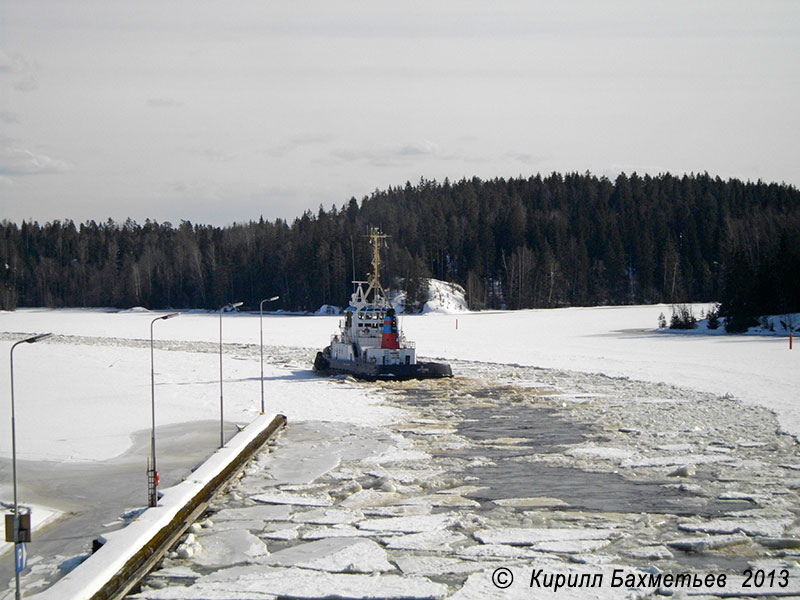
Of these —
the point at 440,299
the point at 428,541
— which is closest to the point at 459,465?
the point at 428,541

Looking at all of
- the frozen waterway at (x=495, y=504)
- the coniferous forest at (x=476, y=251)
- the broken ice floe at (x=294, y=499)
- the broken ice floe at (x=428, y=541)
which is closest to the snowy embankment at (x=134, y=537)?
the frozen waterway at (x=495, y=504)

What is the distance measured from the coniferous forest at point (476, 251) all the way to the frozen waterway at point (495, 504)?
71846 mm

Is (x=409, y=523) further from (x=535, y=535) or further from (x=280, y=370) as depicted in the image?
(x=280, y=370)

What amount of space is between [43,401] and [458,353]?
25385 mm

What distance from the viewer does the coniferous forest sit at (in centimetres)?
10912

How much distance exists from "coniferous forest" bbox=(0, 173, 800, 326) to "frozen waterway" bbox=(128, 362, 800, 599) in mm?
71846

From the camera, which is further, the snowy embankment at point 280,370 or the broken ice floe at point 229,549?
the snowy embankment at point 280,370

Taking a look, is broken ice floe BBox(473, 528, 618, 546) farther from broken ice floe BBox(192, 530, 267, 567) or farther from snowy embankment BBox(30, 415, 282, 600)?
snowy embankment BBox(30, 415, 282, 600)

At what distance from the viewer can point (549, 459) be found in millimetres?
19625

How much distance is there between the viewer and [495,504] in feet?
51.3

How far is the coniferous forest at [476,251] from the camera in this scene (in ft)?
358

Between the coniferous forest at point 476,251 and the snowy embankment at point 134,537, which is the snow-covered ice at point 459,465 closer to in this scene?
the snowy embankment at point 134,537

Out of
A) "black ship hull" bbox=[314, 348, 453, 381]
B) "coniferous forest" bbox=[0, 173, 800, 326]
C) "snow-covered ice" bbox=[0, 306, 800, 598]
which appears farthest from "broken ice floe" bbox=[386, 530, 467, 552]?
"coniferous forest" bbox=[0, 173, 800, 326]

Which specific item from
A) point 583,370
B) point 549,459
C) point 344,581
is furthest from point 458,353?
point 344,581
